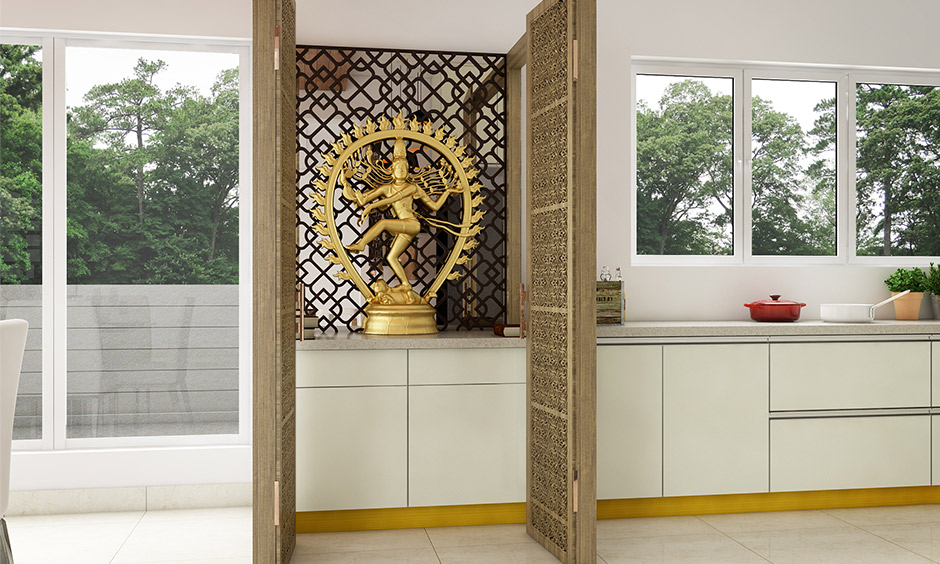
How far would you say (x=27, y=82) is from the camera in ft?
12.8

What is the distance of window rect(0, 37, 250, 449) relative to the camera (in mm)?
3910

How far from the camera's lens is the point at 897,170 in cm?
464

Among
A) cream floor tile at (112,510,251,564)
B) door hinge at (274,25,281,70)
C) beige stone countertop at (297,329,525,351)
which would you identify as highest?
door hinge at (274,25,281,70)

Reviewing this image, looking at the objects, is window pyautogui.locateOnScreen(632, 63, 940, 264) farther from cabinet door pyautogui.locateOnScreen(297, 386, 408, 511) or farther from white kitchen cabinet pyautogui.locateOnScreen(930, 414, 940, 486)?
cabinet door pyautogui.locateOnScreen(297, 386, 408, 511)

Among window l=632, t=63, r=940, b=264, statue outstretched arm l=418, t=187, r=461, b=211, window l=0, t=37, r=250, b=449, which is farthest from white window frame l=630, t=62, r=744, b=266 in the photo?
window l=0, t=37, r=250, b=449

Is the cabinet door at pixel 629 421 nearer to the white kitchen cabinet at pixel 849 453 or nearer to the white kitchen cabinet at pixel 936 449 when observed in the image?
the white kitchen cabinet at pixel 849 453

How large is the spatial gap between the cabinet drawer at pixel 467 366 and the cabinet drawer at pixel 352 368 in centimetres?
6

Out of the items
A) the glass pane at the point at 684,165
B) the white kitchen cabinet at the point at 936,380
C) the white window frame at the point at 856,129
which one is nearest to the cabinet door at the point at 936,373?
the white kitchen cabinet at the point at 936,380

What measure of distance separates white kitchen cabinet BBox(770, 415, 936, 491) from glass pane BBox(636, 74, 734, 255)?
116 cm

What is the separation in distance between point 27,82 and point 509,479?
3.17m

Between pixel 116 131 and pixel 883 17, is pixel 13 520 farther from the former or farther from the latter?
pixel 883 17

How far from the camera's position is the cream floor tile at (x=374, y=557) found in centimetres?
311

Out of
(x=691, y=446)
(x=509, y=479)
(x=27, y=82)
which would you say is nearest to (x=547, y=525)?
(x=509, y=479)

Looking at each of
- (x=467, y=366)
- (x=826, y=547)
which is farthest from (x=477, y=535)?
(x=826, y=547)
